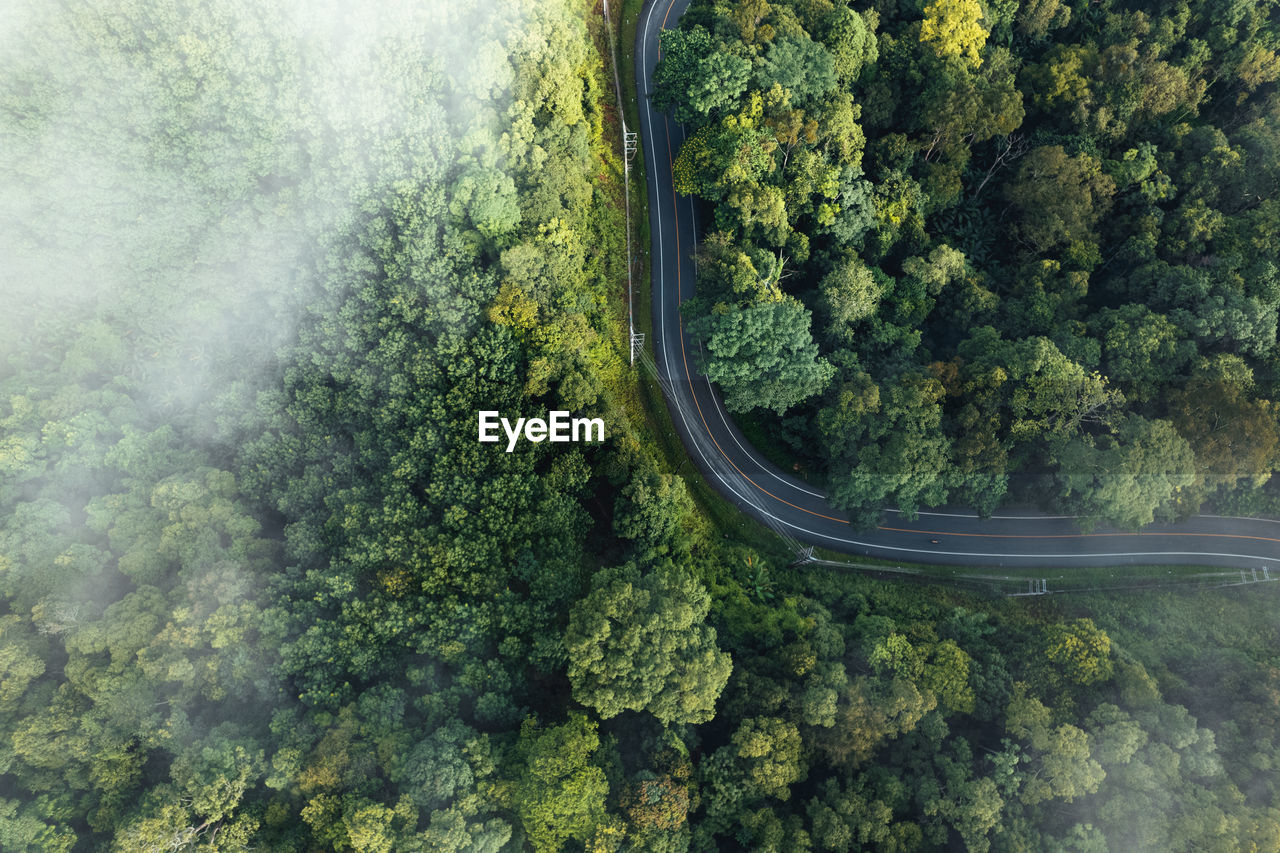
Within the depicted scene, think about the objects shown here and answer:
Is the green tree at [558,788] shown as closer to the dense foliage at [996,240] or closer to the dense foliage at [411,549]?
the dense foliage at [411,549]

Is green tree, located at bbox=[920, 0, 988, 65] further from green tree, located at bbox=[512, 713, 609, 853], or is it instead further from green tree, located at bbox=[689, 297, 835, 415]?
green tree, located at bbox=[512, 713, 609, 853]

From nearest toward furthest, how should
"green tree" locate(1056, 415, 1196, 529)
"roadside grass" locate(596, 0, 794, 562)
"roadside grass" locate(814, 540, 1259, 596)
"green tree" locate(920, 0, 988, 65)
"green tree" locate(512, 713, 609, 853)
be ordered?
"green tree" locate(512, 713, 609, 853), "green tree" locate(1056, 415, 1196, 529), "green tree" locate(920, 0, 988, 65), "roadside grass" locate(814, 540, 1259, 596), "roadside grass" locate(596, 0, 794, 562)

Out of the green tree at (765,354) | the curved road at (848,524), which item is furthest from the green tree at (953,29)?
the green tree at (765,354)

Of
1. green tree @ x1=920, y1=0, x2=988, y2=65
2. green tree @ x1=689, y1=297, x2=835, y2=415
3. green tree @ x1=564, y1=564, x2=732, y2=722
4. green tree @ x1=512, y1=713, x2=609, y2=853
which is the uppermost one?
green tree @ x1=920, y1=0, x2=988, y2=65

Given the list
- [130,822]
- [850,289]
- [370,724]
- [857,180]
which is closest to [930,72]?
[857,180]

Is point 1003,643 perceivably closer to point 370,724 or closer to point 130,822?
point 370,724

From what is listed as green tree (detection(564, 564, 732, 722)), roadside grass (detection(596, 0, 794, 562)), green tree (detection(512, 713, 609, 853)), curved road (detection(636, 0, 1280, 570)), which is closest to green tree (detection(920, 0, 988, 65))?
curved road (detection(636, 0, 1280, 570))
